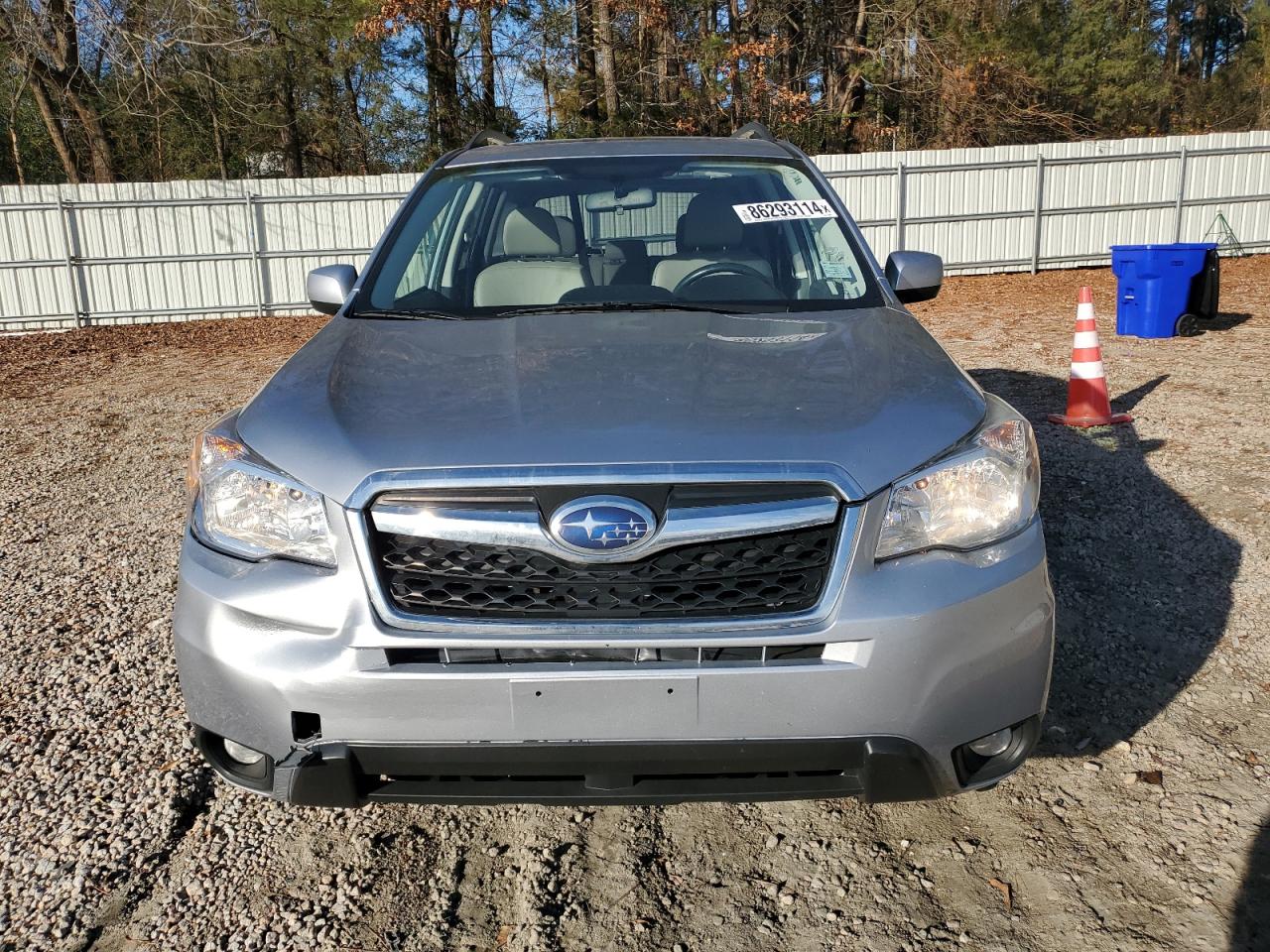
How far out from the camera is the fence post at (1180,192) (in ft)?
61.7

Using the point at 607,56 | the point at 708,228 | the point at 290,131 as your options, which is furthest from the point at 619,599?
the point at 290,131

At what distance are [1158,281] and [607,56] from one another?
1386 cm

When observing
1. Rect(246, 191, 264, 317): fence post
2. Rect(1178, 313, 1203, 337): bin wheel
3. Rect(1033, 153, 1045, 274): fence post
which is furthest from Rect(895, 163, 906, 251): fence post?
Rect(246, 191, 264, 317): fence post

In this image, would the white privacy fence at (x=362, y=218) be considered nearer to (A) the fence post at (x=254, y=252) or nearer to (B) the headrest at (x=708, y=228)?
(A) the fence post at (x=254, y=252)

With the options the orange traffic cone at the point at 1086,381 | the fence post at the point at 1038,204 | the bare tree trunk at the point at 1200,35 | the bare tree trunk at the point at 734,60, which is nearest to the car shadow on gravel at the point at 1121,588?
the orange traffic cone at the point at 1086,381

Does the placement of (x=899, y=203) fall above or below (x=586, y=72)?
below

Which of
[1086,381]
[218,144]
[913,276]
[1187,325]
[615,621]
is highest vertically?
→ [218,144]

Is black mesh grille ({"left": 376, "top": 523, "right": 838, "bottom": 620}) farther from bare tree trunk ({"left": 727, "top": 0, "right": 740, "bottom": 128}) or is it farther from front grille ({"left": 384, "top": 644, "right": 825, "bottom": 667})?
bare tree trunk ({"left": 727, "top": 0, "right": 740, "bottom": 128})

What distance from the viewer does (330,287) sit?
3.46m

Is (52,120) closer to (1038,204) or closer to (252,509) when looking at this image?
(1038,204)

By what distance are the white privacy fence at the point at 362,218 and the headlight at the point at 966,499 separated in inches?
615

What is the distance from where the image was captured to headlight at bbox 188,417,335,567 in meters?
2.11

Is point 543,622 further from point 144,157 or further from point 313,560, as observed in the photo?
point 144,157

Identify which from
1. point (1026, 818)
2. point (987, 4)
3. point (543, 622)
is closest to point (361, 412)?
point (543, 622)
